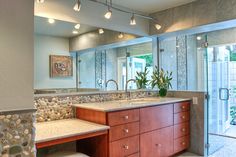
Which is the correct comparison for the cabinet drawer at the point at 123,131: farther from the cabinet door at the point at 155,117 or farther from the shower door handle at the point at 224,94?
the shower door handle at the point at 224,94

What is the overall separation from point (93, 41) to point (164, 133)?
177 centimetres

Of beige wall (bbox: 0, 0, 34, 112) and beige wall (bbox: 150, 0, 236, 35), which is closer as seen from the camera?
beige wall (bbox: 0, 0, 34, 112)

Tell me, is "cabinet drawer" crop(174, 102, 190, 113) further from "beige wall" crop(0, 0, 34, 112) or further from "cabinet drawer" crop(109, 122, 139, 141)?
"beige wall" crop(0, 0, 34, 112)

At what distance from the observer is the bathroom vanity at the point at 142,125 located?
2.38 metres

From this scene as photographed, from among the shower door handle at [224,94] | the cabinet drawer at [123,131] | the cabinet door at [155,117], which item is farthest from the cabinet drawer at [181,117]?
the shower door handle at [224,94]

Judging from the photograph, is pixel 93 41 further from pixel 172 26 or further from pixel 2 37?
pixel 2 37

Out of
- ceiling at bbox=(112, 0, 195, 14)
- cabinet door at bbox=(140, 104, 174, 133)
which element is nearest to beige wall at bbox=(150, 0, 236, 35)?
ceiling at bbox=(112, 0, 195, 14)

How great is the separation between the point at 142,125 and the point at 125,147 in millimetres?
387

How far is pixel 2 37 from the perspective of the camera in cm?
148

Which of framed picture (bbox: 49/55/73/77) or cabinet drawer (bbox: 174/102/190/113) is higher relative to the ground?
framed picture (bbox: 49/55/73/77)

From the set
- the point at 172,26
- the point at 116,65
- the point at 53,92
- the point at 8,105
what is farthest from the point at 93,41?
the point at 8,105

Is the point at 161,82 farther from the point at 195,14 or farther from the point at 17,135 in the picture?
the point at 17,135

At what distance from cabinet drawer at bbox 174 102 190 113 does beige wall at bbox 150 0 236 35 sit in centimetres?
132

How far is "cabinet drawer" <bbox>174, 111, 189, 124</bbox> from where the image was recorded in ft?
10.9
